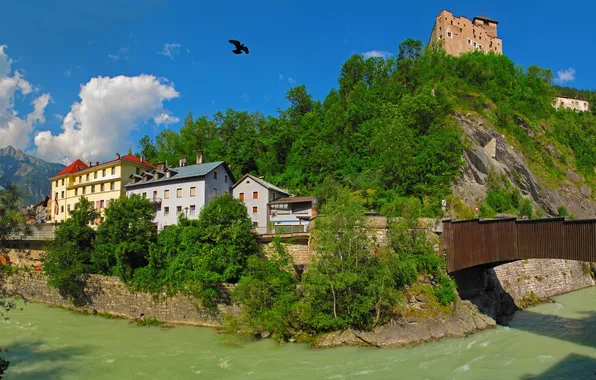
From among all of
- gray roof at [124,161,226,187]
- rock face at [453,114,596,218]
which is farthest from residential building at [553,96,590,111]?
gray roof at [124,161,226,187]

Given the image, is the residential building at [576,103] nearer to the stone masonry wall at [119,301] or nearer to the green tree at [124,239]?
the green tree at [124,239]

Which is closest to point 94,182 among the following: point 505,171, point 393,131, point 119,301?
point 119,301

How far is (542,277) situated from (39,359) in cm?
3462

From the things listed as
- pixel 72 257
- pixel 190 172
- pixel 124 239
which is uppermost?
pixel 190 172

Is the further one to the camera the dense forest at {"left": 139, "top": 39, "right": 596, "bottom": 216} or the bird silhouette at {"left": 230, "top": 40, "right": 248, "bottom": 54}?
the dense forest at {"left": 139, "top": 39, "right": 596, "bottom": 216}

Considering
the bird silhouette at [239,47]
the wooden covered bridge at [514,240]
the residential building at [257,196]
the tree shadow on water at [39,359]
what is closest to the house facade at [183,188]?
the residential building at [257,196]

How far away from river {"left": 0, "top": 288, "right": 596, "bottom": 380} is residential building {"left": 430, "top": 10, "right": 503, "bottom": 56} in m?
58.3

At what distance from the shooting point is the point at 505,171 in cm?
4341

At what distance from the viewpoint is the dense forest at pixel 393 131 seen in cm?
3734

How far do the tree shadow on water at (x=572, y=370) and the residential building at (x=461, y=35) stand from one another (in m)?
62.9

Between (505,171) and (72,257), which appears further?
(505,171)

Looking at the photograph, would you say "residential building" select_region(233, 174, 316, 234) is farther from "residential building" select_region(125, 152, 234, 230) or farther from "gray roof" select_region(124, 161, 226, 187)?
"gray roof" select_region(124, 161, 226, 187)

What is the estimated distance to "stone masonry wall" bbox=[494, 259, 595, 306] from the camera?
29919 mm

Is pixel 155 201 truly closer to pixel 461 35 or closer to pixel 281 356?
pixel 281 356
